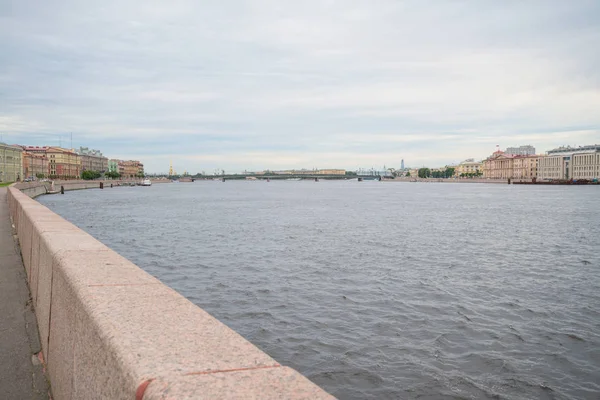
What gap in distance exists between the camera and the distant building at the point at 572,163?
160875mm

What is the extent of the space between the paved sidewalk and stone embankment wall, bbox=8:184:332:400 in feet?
0.62

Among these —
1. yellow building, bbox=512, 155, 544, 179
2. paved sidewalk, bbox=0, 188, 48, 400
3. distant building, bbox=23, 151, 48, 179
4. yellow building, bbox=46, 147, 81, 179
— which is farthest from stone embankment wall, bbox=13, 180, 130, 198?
yellow building, bbox=512, 155, 544, 179

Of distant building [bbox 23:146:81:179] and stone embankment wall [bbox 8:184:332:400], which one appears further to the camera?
distant building [bbox 23:146:81:179]

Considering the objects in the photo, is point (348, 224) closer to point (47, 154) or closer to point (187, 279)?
point (187, 279)

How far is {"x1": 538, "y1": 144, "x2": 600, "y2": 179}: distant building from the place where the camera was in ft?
528

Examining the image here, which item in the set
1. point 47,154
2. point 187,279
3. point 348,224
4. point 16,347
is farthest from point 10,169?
point 16,347

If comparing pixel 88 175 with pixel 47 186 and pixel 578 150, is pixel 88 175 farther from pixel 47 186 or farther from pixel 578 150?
pixel 578 150

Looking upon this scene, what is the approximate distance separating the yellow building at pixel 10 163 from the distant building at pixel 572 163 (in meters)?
162

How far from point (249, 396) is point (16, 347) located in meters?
4.03

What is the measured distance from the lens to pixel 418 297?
13.4m

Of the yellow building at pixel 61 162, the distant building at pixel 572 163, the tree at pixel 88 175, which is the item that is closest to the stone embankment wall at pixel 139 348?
the tree at pixel 88 175

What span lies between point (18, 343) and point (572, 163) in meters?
191

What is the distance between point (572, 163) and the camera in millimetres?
170625

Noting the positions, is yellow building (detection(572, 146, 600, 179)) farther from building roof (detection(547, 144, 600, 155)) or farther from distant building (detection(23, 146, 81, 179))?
distant building (detection(23, 146, 81, 179))
